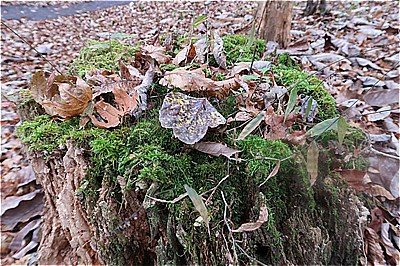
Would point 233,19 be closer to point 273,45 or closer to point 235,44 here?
point 273,45

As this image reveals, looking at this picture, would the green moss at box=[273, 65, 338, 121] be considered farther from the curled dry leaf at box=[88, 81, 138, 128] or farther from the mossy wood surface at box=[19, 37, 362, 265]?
the curled dry leaf at box=[88, 81, 138, 128]

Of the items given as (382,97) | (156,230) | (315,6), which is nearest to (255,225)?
(156,230)

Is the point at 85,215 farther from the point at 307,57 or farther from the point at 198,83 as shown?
the point at 307,57

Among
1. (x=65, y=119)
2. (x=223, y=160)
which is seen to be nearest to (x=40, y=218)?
(x=65, y=119)

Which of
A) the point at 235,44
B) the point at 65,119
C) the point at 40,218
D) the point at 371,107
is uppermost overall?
the point at 235,44

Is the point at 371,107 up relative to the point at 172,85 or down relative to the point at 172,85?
down

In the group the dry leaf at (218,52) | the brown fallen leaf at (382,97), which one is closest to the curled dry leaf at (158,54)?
the dry leaf at (218,52)

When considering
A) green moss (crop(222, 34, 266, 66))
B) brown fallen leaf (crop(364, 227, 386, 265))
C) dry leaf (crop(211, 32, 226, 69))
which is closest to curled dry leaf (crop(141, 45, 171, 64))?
dry leaf (crop(211, 32, 226, 69))
